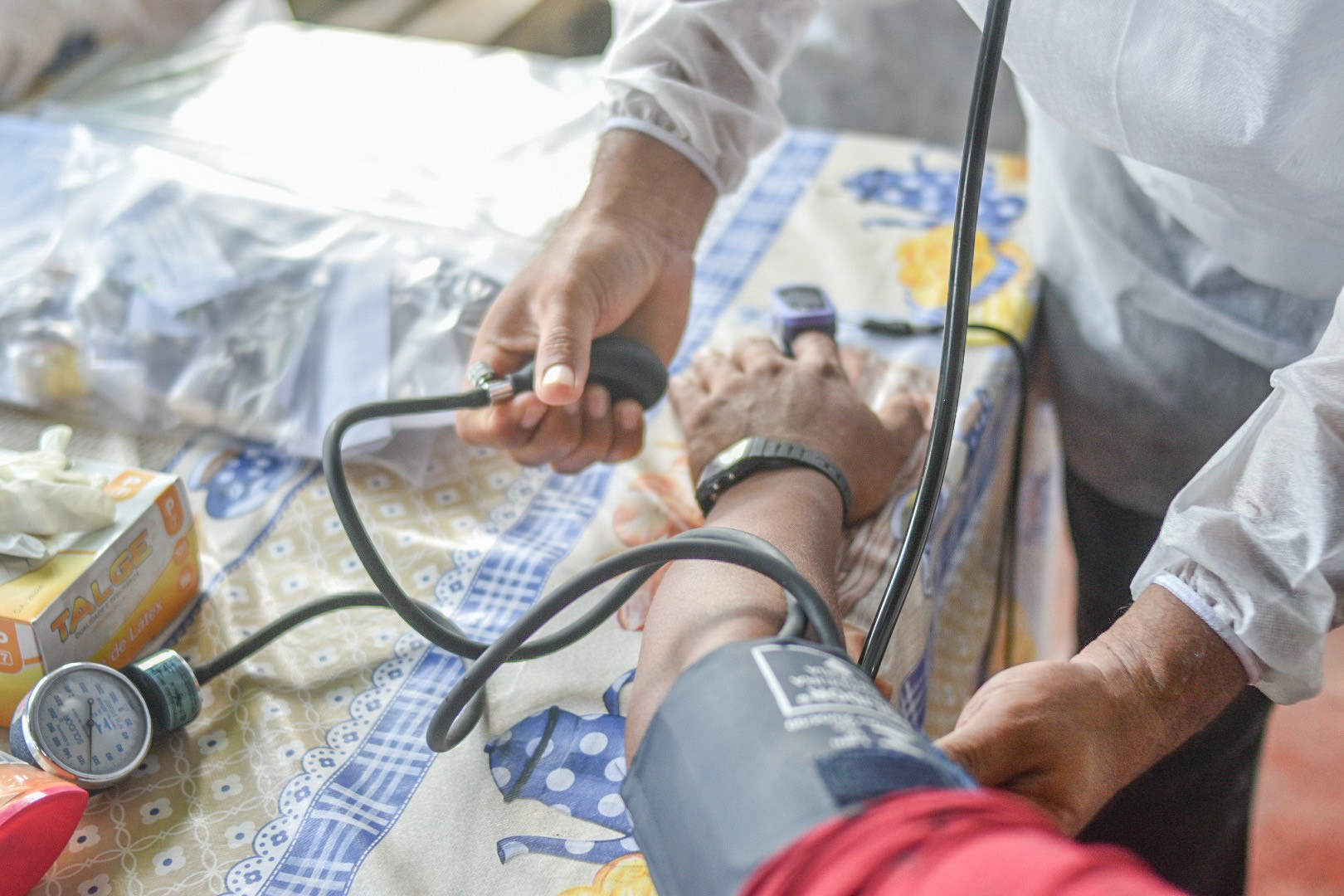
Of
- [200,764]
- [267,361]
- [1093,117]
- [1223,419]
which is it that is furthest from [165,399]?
[1223,419]

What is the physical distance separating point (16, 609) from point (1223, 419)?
0.78 metres

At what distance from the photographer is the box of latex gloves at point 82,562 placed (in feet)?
1.51

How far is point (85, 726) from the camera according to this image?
0.45 metres

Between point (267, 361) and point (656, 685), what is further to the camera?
point (267, 361)

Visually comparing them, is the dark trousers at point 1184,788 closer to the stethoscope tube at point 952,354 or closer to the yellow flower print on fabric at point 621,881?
the stethoscope tube at point 952,354

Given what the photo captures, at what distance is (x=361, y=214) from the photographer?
2.64 ft

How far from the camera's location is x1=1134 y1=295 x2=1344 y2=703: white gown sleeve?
436 millimetres

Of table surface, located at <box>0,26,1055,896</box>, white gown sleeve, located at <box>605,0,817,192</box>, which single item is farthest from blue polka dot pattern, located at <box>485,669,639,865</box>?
white gown sleeve, located at <box>605,0,817,192</box>

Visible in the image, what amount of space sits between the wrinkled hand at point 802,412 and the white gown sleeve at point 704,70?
0.15 m

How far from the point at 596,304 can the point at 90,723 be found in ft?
1.15

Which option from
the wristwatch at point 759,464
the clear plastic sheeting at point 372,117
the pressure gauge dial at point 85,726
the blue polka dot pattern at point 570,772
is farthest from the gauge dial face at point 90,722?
the clear plastic sheeting at point 372,117

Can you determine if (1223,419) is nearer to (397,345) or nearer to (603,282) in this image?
(603,282)

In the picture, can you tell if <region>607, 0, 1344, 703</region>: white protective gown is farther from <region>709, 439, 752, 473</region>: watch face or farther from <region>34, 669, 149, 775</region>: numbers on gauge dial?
<region>34, 669, 149, 775</region>: numbers on gauge dial

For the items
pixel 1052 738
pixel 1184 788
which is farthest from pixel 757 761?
pixel 1184 788
